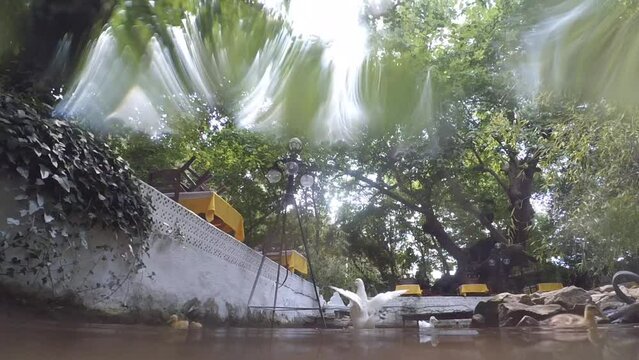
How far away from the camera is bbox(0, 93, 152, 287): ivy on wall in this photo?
101 inches

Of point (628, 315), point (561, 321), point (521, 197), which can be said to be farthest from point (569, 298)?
point (521, 197)

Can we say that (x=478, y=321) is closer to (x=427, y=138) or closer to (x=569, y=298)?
(x=569, y=298)

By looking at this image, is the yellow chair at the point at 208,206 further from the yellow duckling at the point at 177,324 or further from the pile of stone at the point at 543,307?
the pile of stone at the point at 543,307

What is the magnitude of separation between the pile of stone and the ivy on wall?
4225 mm

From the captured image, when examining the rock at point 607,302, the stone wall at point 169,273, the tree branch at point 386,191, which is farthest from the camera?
the tree branch at point 386,191

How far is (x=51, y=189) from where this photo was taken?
2791 millimetres

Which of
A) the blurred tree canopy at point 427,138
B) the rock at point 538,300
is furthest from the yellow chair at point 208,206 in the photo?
the rock at point 538,300

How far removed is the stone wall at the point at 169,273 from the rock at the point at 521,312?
3.26 m

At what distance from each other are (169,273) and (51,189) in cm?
185

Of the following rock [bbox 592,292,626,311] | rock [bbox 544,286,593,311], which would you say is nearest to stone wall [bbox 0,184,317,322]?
rock [bbox 544,286,593,311]

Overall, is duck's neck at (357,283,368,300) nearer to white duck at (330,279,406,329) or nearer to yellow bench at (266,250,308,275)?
white duck at (330,279,406,329)

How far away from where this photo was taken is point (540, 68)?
2893 mm

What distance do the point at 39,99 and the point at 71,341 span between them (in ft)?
7.04

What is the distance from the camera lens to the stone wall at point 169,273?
10.5 feet
